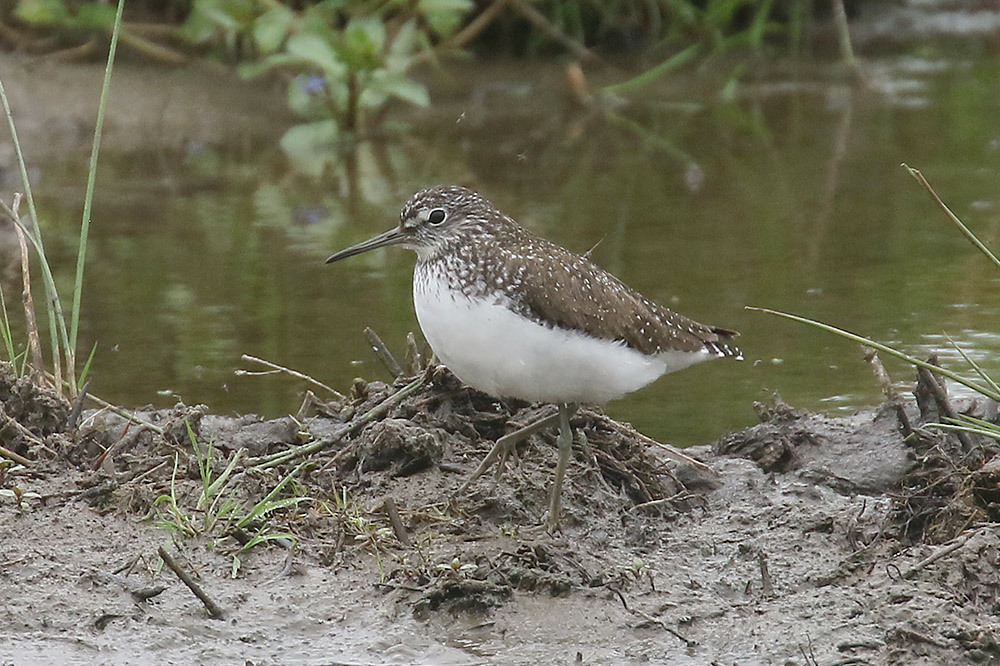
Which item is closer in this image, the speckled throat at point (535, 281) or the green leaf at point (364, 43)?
the speckled throat at point (535, 281)

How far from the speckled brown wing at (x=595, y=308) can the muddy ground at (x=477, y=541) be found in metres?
0.45

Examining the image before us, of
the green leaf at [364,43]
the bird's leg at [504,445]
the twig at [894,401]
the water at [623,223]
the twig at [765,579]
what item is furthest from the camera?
the green leaf at [364,43]

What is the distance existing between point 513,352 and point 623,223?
4.55 metres

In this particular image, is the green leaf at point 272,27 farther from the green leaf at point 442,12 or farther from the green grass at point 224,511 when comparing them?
the green grass at point 224,511

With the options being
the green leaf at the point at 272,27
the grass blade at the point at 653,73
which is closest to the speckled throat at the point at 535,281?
the green leaf at the point at 272,27

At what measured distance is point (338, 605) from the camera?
4.65 meters

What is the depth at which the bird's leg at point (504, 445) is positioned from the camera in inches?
207

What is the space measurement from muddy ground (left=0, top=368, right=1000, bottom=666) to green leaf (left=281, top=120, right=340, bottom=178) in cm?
526

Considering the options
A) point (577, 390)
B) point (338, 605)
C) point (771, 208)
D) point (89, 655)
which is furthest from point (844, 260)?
point (89, 655)

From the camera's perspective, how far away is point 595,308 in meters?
5.12

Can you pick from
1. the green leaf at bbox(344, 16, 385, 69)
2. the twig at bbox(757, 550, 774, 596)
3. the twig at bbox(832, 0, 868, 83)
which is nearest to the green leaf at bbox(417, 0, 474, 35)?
the green leaf at bbox(344, 16, 385, 69)

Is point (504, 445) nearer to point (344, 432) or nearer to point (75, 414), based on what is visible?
point (344, 432)

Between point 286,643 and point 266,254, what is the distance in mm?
4597

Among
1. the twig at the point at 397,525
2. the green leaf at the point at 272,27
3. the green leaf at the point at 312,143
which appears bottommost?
the green leaf at the point at 312,143
